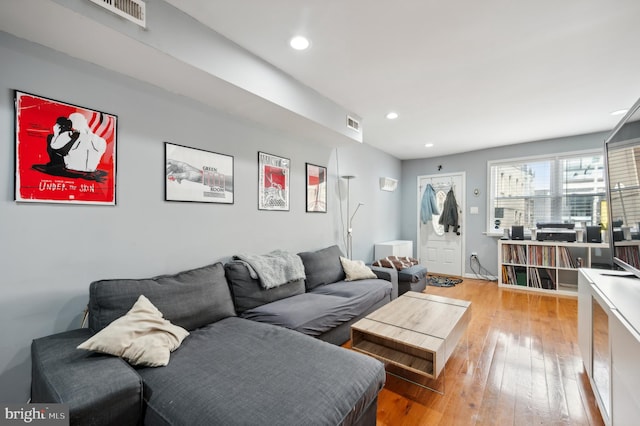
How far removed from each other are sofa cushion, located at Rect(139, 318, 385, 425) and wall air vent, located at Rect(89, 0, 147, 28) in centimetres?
183

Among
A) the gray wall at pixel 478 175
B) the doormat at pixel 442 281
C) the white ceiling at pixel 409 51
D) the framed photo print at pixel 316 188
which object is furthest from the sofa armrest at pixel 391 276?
the gray wall at pixel 478 175

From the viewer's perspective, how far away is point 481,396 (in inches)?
71.7

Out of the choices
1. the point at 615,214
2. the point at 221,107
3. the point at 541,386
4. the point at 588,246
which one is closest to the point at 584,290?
the point at 615,214

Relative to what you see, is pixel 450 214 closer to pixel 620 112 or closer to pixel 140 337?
pixel 620 112

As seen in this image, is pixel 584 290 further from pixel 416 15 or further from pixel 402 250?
pixel 402 250

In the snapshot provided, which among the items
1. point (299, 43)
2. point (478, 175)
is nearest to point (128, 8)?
point (299, 43)

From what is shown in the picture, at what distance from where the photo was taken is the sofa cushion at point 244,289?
2.28 metres

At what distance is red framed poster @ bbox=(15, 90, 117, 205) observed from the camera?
5.08ft

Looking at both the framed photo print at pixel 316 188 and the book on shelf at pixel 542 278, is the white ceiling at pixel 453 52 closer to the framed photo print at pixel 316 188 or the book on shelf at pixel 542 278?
the framed photo print at pixel 316 188

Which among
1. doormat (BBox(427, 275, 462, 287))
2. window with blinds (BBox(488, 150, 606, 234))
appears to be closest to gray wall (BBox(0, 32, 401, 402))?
doormat (BBox(427, 275, 462, 287))

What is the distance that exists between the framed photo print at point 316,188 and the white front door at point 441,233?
2805 mm

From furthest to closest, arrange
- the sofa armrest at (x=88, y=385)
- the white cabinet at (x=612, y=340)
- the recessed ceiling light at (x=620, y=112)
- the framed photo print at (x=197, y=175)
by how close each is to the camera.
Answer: the recessed ceiling light at (x=620, y=112)
the framed photo print at (x=197, y=175)
the white cabinet at (x=612, y=340)
the sofa armrest at (x=88, y=385)

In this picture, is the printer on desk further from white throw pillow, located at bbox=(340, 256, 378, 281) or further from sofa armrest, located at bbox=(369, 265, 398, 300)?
white throw pillow, located at bbox=(340, 256, 378, 281)

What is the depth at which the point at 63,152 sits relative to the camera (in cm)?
168
